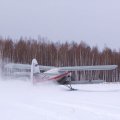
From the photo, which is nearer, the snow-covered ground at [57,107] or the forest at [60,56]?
the snow-covered ground at [57,107]

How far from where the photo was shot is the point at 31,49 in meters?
61.4

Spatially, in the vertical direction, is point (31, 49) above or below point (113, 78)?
above

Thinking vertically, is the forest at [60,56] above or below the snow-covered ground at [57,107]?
above

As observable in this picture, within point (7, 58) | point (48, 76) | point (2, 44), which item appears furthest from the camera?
point (2, 44)

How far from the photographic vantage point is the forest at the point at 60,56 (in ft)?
189

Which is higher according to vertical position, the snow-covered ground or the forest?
the forest

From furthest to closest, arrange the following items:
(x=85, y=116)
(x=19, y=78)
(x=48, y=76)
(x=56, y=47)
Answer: (x=56, y=47) < (x=19, y=78) < (x=48, y=76) < (x=85, y=116)

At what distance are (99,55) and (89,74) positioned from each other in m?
10.4

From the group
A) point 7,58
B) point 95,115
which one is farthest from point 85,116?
point 7,58

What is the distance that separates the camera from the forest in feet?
189

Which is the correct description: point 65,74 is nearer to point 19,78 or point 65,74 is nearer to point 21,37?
point 19,78

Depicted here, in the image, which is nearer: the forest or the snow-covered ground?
the snow-covered ground

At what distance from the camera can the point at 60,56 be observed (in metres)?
61.6

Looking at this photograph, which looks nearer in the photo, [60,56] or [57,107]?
[57,107]
